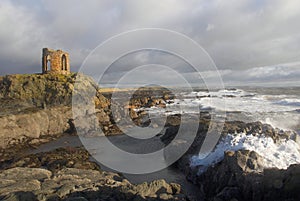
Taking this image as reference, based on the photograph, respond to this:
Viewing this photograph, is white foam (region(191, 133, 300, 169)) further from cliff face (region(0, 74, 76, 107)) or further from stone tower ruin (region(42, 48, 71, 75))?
stone tower ruin (region(42, 48, 71, 75))

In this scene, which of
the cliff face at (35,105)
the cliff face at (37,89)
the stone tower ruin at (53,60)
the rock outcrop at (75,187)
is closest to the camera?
the rock outcrop at (75,187)

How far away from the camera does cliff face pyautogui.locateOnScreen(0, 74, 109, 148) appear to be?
20.3 m

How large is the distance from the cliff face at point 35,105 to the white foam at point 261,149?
1476 cm

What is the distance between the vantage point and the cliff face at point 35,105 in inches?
801

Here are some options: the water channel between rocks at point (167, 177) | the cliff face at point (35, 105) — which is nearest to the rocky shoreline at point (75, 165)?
the cliff face at point (35, 105)

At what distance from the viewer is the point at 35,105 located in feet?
84.8

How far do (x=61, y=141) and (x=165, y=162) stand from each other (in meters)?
10.3

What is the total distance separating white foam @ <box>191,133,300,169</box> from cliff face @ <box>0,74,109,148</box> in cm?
1476

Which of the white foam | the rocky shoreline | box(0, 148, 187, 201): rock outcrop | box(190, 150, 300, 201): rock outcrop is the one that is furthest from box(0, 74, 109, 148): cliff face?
box(190, 150, 300, 201): rock outcrop

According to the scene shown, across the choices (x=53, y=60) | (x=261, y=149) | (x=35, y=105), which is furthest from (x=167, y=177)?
(x=53, y=60)

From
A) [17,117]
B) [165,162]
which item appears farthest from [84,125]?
[165,162]

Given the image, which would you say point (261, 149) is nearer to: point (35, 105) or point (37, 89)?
point (35, 105)

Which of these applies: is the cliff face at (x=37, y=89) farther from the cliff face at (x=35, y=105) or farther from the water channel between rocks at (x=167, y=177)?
the water channel between rocks at (x=167, y=177)

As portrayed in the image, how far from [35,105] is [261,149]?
2223 centimetres
